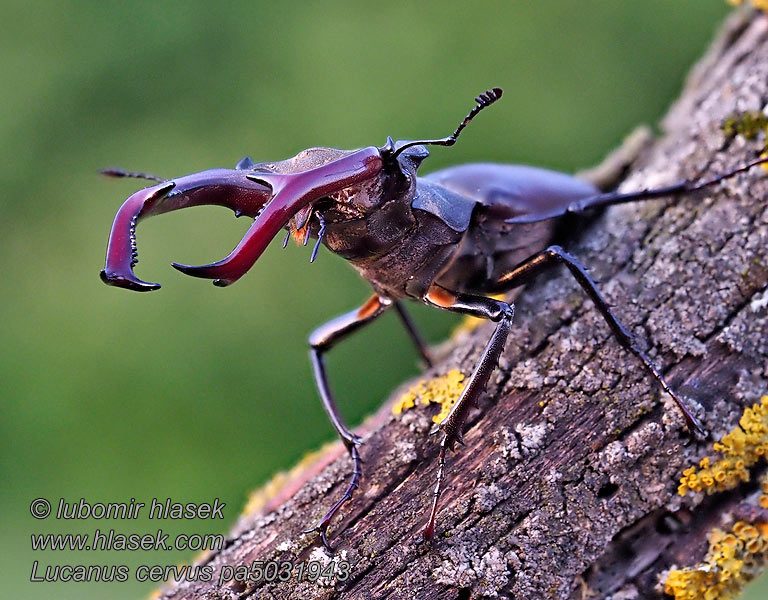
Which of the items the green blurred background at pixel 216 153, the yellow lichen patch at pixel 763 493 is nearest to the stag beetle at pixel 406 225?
the yellow lichen patch at pixel 763 493

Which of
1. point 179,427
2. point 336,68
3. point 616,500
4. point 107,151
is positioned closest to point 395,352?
point 179,427

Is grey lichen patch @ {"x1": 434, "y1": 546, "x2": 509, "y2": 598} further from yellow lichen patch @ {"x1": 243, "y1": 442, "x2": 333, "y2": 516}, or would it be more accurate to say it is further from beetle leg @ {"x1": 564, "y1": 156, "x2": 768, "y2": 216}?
beetle leg @ {"x1": 564, "y1": 156, "x2": 768, "y2": 216}

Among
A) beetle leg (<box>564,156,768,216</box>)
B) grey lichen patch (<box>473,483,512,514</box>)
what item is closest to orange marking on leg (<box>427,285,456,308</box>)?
beetle leg (<box>564,156,768,216</box>)

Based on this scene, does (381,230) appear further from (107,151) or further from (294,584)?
(107,151)

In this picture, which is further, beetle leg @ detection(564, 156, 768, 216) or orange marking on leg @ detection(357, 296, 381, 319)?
orange marking on leg @ detection(357, 296, 381, 319)

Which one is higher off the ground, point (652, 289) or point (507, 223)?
point (507, 223)

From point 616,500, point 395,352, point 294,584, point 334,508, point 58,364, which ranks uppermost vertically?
point 58,364

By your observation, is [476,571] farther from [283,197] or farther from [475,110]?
[475,110]
